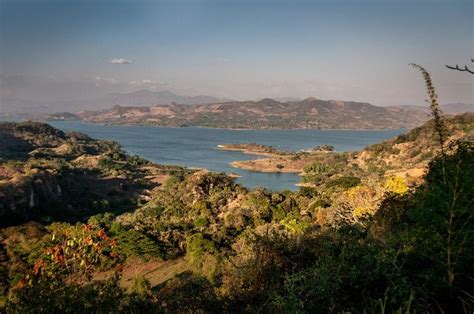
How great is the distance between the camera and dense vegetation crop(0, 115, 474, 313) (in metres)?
5.07

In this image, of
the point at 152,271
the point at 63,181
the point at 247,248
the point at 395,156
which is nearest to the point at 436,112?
the point at 247,248

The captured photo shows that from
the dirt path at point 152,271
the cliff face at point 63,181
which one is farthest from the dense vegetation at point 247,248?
the cliff face at point 63,181

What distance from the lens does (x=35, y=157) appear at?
3007 inches

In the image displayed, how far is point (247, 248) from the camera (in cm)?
1160

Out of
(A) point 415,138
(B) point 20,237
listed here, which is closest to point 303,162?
(A) point 415,138

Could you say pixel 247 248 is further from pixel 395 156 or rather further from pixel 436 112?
pixel 395 156

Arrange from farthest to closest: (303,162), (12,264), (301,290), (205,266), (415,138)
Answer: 1. (303,162)
2. (415,138)
3. (12,264)
4. (205,266)
5. (301,290)

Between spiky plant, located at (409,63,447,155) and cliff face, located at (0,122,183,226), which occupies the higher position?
spiky plant, located at (409,63,447,155)

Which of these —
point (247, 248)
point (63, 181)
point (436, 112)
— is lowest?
point (63, 181)

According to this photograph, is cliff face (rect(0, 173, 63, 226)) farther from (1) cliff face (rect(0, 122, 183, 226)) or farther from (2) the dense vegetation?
(2) the dense vegetation

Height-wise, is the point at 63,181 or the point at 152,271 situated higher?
the point at 152,271

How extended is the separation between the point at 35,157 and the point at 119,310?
7846cm

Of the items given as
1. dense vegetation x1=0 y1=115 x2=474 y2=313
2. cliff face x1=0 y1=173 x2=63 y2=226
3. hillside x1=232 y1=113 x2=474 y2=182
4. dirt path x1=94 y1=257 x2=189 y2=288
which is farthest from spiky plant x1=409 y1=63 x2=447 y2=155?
hillside x1=232 y1=113 x2=474 y2=182

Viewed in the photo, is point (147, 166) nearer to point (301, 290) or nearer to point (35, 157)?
point (35, 157)
